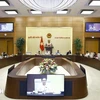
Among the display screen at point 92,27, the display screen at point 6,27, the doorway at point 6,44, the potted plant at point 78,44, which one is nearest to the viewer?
the potted plant at point 78,44

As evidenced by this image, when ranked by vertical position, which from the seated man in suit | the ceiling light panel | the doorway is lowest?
the seated man in suit

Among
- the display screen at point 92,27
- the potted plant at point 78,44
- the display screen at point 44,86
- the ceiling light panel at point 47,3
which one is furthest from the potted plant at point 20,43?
the display screen at point 44,86

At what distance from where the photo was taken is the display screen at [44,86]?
4.81 m

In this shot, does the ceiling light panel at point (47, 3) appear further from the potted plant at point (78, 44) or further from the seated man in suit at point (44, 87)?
the potted plant at point (78, 44)

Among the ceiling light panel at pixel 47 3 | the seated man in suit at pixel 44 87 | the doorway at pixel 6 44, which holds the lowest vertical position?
the seated man in suit at pixel 44 87

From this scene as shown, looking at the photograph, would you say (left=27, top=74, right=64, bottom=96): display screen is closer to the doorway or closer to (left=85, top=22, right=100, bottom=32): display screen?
(left=85, top=22, right=100, bottom=32): display screen

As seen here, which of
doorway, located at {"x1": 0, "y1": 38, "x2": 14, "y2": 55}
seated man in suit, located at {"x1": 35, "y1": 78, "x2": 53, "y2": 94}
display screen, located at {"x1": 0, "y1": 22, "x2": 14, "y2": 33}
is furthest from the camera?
doorway, located at {"x1": 0, "y1": 38, "x2": 14, "y2": 55}

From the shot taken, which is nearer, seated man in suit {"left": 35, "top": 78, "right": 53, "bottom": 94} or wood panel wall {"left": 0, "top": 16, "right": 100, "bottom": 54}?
seated man in suit {"left": 35, "top": 78, "right": 53, "bottom": 94}

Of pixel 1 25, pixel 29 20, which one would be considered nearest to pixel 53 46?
pixel 29 20

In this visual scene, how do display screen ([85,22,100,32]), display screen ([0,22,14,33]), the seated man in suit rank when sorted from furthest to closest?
display screen ([0,22,14,33]) → display screen ([85,22,100,32]) → the seated man in suit

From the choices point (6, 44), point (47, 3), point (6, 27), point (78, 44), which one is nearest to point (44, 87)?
point (47, 3)

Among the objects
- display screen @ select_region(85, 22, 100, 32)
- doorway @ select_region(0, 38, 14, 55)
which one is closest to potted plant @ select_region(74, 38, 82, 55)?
display screen @ select_region(85, 22, 100, 32)

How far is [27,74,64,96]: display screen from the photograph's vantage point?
4.81 metres

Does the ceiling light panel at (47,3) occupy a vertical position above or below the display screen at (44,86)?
above
